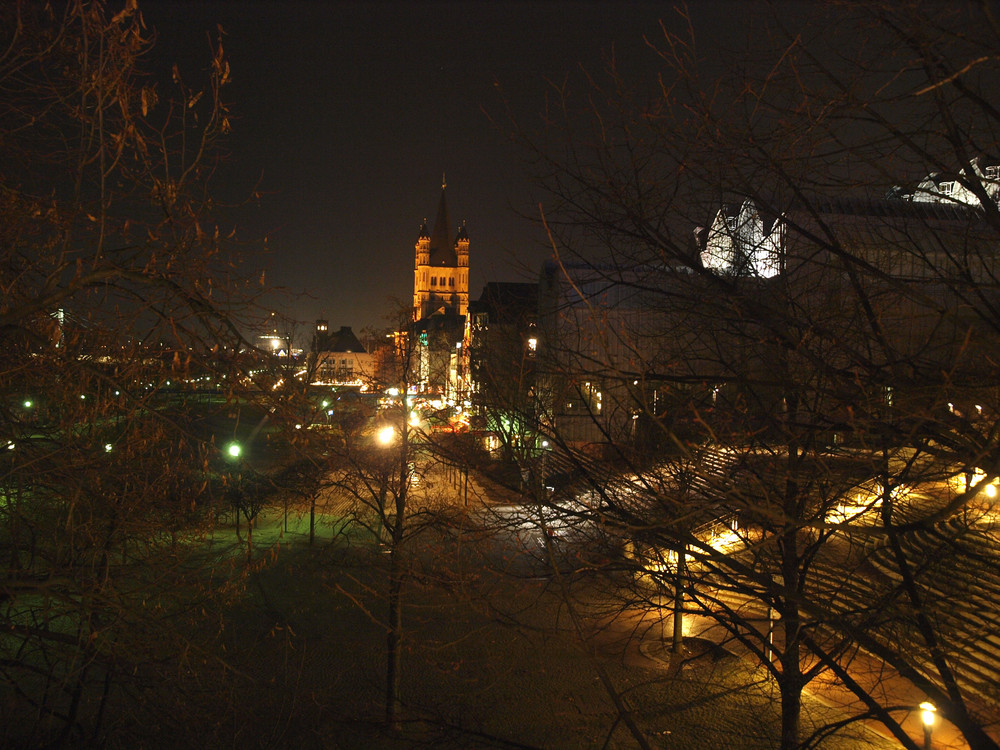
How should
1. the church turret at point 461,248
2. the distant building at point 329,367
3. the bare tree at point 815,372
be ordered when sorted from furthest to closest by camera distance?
the church turret at point 461,248
the distant building at point 329,367
the bare tree at point 815,372

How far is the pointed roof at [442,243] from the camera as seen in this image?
5433 inches

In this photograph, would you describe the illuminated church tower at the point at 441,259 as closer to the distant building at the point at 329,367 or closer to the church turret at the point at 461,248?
the church turret at the point at 461,248

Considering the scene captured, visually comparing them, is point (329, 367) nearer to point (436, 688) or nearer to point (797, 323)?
point (436, 688)

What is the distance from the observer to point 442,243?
138250mm

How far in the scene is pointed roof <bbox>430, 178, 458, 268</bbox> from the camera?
453 ft

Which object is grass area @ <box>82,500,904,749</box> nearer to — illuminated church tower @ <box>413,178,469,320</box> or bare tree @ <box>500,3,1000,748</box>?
bare tree @ <box>500,3,1000,748</box>

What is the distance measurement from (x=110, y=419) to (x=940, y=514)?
230 inches

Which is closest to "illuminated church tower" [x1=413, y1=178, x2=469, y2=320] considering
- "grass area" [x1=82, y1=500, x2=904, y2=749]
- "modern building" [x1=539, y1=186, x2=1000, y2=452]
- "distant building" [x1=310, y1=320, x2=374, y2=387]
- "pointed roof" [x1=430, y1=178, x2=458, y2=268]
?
"pointed roof" [x1=430, y1=178, x2=458, y2=268]

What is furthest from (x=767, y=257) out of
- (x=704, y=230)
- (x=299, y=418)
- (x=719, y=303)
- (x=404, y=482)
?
(x=404, y=482)

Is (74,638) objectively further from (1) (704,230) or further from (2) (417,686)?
(2) (417,686)

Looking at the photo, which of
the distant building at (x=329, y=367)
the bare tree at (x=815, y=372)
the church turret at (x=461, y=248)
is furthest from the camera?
the church turret at (x=461, y=248)

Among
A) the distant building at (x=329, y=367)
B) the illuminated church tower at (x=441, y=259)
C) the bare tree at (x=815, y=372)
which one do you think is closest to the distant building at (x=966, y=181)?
the bare tree at (x=815, y=372)

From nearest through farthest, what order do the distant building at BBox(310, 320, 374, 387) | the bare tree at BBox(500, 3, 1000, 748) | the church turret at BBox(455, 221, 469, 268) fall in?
the bare tree at BBox(500, 3, 1000, 748), the distant building at BBox(310, 320, 374, 387), the church turret at BBox(455, 221, 469, 268)

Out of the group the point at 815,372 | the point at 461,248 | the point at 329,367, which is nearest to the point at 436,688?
the point at 329,367
